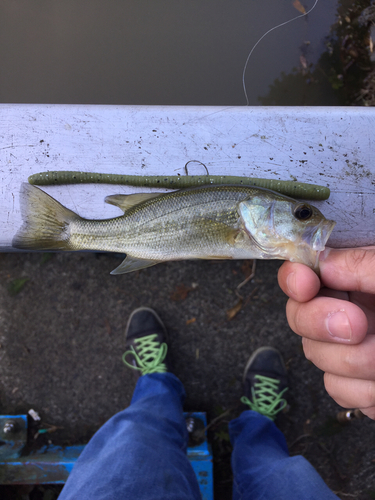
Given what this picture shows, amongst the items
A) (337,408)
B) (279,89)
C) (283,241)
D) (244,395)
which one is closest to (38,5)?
(279,89)

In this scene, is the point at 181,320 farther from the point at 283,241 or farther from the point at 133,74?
the point at 133,74

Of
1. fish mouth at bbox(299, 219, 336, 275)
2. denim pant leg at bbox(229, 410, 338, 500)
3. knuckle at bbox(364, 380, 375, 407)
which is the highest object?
fish mouth at bbox(299, 219, 336, 275)

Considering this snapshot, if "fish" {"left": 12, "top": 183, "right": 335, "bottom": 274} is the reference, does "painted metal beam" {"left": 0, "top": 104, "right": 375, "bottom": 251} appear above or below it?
above

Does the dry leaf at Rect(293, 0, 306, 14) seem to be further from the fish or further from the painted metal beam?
the fish

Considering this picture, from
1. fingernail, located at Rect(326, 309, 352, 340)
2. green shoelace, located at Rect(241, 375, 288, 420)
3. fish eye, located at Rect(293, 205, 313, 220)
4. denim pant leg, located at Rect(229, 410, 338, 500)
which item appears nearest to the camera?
fingernail, located at Rect(326, 309, 352, 340)

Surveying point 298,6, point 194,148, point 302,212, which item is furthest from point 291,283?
point 298,6

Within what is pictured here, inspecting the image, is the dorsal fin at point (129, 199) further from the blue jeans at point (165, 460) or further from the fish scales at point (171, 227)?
the blue jeans at point (165, 460)

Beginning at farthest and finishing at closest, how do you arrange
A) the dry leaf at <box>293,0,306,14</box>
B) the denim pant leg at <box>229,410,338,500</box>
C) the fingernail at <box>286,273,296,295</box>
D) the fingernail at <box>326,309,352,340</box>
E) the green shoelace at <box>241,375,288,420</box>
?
the dry leaf at <box>293,0,306,14</box>, the green shoelace at <box>241,375,288,420</box>, the denim pant leg at <box>229,410,338,500</box>, the fingernail at <box>286,273,296,295</box>, the fingernail at <box>326,309,352,340</box>

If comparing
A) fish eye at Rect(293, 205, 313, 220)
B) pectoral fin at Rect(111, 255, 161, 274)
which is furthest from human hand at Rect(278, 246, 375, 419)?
pectoral fin at Rect(111, 255, 161, 274)

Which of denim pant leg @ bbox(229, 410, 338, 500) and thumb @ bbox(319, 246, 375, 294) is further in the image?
denim pant leg @ bbox(229, 410, 338, 500)
